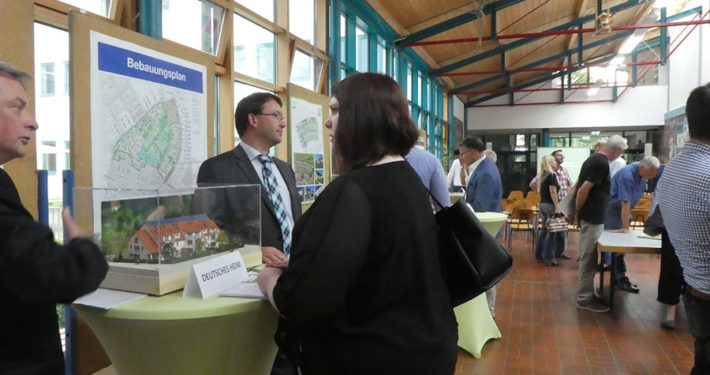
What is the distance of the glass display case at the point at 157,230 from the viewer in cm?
132

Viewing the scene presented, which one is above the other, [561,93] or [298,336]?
[561,93]

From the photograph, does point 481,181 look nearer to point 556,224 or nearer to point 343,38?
point 556,224

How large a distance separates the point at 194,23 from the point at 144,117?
83.1 inches

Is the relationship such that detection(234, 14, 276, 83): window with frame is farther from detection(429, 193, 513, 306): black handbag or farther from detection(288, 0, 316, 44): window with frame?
detection(429, 193, 513, 306): black handbag

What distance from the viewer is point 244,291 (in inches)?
52.0

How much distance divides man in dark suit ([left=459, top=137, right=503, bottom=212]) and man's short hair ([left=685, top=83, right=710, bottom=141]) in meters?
2.24

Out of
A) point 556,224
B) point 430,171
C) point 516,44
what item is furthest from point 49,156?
point 516,44

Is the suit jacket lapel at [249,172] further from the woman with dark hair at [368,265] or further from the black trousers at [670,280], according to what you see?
the black trousers at [670,280]

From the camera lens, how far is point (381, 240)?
1.11 m

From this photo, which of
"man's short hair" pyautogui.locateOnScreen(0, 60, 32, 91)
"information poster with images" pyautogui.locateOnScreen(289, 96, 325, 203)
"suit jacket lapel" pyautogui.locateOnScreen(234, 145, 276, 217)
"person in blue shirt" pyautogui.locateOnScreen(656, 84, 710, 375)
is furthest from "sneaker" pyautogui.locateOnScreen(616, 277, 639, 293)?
"man's short hair" pyautogui.locateOnScreen(0, 60, 32, 91)

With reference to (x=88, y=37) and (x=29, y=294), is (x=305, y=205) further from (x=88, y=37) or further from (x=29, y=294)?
(x=29, y=294)

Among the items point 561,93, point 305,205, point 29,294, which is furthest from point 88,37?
point 561,93

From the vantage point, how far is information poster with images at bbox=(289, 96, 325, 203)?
3842mm

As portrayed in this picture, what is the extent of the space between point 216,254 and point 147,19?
7.17 feet
